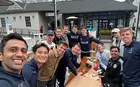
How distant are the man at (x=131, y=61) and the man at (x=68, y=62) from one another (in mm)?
1197

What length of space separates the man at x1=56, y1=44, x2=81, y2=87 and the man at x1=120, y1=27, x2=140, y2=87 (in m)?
1.20

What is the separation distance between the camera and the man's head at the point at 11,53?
4.43 feet

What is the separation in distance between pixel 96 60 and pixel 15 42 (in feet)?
11.4

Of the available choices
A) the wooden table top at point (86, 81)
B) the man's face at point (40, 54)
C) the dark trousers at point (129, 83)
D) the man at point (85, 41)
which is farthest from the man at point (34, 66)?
the man at point (85, 41)

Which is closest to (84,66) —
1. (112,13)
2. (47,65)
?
(47,65)

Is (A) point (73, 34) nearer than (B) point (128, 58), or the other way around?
(B) point (128, 58)

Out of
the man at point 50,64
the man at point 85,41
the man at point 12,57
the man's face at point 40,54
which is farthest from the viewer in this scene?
the man at point 85,41

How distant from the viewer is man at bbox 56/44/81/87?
3.51 meters

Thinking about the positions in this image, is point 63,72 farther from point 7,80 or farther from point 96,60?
point 7,80

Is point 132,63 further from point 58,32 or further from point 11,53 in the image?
point 58,32

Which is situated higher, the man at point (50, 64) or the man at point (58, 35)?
the man at point (58, 35)

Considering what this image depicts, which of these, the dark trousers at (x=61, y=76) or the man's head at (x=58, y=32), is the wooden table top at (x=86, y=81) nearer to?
the dark trousers at (x=61, y=76)

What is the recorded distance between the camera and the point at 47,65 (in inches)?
122

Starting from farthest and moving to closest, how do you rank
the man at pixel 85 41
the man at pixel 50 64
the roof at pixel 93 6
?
the roof at pixel 93 6 < the man at pixel 85 41 < the man at pixel 50 64
